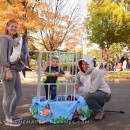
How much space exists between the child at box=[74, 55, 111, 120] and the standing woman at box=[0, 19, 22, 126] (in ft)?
3.52

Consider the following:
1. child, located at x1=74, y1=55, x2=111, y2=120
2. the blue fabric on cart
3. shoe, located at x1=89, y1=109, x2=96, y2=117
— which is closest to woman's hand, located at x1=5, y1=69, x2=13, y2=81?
the blue fabric on cart

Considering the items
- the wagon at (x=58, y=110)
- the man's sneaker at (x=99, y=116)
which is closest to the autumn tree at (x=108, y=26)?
the man's sneaker at (x=99, y=116)

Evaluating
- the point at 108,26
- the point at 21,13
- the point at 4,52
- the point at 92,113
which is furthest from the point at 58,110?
the point at 108,26

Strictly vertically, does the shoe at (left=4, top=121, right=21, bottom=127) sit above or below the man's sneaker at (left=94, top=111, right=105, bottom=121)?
below

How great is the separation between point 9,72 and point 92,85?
151 cm

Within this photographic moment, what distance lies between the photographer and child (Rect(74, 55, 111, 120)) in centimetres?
496

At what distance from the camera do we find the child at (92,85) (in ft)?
16.3

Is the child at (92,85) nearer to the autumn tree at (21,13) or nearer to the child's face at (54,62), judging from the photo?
the child's face at (54,62)

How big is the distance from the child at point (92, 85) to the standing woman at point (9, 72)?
1.07m

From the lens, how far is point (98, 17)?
23875 mm

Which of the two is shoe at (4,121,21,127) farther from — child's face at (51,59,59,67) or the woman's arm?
child's face at (51,59,59,67)

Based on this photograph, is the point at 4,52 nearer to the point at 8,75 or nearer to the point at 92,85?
the point at 8,75

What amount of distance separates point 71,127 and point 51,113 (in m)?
0.43

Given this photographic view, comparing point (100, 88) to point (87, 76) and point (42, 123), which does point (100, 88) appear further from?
point (42, 123)
